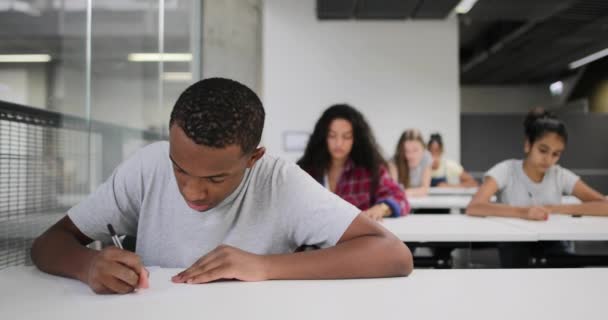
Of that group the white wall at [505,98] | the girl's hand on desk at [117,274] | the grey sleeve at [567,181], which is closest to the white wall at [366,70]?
the grey sleeve at [567,181]

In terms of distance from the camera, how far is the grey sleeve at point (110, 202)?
48.5 inches

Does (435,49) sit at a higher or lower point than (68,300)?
higher

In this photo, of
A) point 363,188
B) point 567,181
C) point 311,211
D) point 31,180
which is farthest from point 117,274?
point 567,181

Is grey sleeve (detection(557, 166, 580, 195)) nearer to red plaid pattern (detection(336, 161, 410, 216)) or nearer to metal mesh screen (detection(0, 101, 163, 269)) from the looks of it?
red plaid pattern (detection(336, 161, 410, 216))

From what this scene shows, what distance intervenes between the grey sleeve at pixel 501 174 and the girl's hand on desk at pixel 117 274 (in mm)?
2396

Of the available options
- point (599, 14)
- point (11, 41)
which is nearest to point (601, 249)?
point (11, 41)

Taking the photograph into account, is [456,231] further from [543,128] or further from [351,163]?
[543,128]

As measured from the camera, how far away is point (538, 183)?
9.41 ft

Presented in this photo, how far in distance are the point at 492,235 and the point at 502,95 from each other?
12912 mm

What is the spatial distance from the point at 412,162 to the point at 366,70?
217cm

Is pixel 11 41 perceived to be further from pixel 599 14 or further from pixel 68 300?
pixel 599 14

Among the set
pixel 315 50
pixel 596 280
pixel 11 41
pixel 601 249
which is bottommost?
pixel 601 249

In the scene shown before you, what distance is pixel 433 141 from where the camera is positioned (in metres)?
5.83

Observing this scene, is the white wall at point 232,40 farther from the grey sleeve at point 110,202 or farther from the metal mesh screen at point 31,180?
the grey sleeve at point 110,202
